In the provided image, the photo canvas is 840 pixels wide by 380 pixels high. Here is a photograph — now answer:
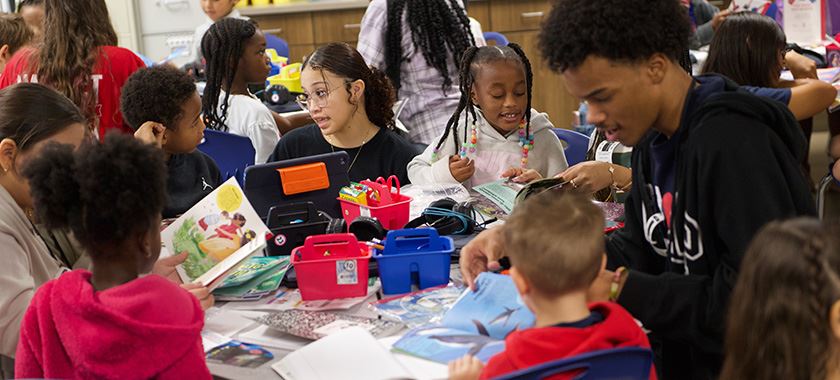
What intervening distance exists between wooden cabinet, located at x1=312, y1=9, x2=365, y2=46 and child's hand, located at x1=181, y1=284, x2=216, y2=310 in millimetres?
5323

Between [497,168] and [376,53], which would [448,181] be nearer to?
[497,168]

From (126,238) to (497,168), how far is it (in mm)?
1583

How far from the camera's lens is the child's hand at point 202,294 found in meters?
1.67

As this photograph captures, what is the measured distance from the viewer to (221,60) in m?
3.68

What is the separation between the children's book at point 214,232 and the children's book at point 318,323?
193mm

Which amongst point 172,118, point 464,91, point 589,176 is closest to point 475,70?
point 464,91

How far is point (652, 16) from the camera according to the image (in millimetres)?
1440

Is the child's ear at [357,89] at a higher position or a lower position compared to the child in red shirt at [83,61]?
lower

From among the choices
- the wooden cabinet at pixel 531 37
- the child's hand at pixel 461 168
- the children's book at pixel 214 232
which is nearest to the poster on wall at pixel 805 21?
the wooden cabinet at pixel 531 37

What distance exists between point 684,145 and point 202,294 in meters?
0.93

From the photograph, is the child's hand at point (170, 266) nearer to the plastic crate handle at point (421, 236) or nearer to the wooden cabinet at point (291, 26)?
the plastic crate handle at point (421, 236)

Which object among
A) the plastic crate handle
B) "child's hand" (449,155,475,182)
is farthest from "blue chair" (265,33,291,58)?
the plastic crate handle

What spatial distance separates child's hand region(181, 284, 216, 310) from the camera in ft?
5.49

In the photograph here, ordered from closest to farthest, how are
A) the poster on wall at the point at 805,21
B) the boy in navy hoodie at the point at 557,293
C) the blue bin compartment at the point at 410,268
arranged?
1. the boy in navy hoodie at the point at 557,293
2. the blue bin compartment at the point at 410,268
3. the poster on wall at the point at 805,21
